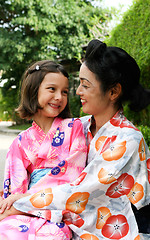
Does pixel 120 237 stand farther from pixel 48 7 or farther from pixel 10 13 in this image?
pixel 10 13

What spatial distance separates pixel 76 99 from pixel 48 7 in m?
4.83

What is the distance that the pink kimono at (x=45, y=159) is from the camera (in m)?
1.76

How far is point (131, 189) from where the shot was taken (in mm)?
1723

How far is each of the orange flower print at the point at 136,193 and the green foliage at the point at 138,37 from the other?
12.9ft

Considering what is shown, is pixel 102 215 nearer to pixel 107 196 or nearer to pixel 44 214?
pixel 107 196

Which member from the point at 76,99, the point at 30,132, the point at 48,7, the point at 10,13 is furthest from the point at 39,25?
the point at 30,132

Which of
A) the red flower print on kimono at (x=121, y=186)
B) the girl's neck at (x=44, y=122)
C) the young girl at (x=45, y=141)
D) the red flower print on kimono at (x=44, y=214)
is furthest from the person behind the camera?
the girl's neck at (x=44, y=122)

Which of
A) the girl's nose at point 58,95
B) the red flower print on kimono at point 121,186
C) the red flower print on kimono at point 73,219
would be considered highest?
the girl's nose at point 58,95

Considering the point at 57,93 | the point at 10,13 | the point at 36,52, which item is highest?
the point at 10,13

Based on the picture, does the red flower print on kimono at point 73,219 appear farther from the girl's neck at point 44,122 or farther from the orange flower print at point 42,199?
the girl's neck at point 44,122

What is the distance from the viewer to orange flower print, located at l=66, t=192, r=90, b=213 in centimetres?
160

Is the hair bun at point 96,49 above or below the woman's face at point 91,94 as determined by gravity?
above

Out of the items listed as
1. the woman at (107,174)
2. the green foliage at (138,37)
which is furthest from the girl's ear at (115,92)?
the green foliage at (138,37)

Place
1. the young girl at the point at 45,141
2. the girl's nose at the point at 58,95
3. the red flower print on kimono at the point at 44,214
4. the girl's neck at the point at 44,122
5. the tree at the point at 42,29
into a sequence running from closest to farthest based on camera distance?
the red flower print on kimono at the point at 44,214, the young girl at the point at 45,141, the girl's nose at the point at 58,95, the girl's neck at the point at 44,122, the tree at the point at 42,29
